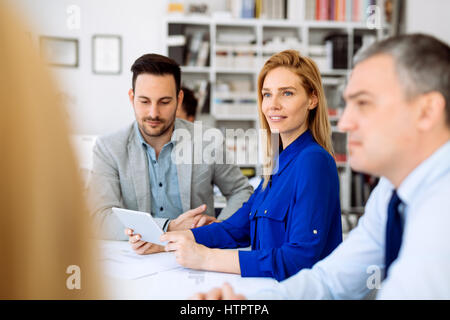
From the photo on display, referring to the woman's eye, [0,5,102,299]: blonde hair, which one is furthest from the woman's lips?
[0,5,102,299]: blonde hair

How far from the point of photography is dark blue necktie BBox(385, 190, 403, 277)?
83 centimetres

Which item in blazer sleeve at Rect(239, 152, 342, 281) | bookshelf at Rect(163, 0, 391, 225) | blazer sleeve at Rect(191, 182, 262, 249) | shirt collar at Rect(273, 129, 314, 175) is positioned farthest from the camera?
bookshelf at Rect(163, 0, 391, 225)

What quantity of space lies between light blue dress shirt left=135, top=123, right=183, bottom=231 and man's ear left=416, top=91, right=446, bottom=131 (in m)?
1.27

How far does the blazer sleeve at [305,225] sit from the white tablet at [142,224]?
270 mm

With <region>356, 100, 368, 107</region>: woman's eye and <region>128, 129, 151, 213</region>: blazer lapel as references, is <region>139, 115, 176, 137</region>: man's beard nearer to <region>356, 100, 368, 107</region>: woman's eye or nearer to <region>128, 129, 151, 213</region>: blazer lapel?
<region>128, 129, 151, 213</region>: blazer lapel

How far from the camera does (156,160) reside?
1896 millimetres

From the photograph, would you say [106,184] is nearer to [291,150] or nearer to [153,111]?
[153,111]

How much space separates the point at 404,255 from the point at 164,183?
1321 millimetres

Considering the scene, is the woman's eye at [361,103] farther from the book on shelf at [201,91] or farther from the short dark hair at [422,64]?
the book on shelf at [201,91]

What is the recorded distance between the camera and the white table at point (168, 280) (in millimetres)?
1018

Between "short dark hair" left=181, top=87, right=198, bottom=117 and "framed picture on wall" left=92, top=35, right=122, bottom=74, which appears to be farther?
"framed picture on wall" left=92, top=35, right=122, bottom=74

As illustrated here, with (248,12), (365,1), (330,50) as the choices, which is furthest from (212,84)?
(365,1)

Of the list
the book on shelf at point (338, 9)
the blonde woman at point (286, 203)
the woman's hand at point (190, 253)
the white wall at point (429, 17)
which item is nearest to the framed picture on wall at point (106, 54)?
the book on shelf at point (338, 9)

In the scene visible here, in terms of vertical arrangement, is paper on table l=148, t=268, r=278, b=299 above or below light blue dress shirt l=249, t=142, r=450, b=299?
below
